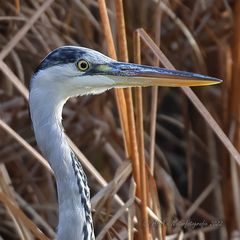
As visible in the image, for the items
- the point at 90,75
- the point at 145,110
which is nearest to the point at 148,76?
the point at 90,75

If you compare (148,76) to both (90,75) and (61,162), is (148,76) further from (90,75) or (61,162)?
(61,162)

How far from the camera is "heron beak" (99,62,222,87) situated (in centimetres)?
156

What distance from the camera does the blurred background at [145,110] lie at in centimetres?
232

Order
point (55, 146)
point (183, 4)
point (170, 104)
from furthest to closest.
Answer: point (170, 104) → point (183, 4) → point (55, 146)

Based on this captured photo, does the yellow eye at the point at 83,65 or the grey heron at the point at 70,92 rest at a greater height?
the yellow eye at the point at 83,65

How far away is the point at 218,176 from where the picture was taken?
2.57 metres

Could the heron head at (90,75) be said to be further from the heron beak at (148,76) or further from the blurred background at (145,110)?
the blurred background at (145,110)

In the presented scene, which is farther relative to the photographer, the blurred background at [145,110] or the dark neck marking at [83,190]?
the blurred background at [145,110]

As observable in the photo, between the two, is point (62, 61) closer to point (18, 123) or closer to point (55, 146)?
point (55, 146)

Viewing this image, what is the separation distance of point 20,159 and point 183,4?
0.67 m

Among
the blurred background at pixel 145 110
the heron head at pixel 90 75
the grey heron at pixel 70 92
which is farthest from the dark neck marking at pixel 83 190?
the blurred background at pixel 145 110

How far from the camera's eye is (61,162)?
153 centimetres

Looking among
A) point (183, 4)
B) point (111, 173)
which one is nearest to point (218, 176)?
point (111, 173)

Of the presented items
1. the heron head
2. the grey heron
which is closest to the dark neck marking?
the grey heron
